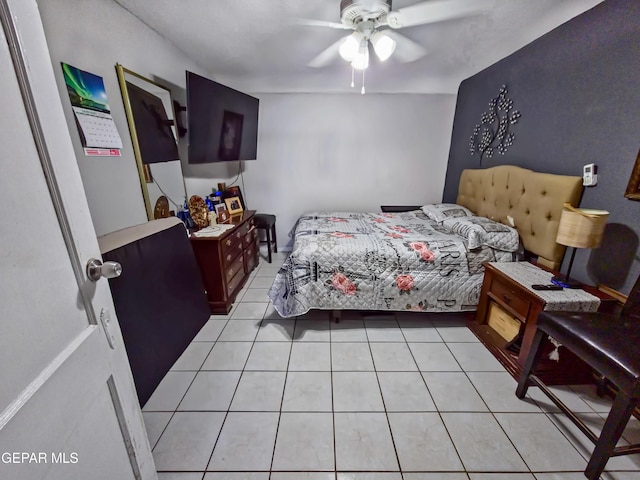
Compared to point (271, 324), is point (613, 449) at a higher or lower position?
higher

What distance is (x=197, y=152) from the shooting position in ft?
7.27

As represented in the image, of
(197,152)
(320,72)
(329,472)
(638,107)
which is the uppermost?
(320,72)

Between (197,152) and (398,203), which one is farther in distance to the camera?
(398,203)

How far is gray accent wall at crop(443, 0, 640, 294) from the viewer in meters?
1.50

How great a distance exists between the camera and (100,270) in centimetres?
77

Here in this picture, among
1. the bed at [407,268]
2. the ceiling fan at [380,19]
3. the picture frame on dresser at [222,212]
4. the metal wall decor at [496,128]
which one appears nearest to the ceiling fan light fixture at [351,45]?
the ceiling fan at [380,19]

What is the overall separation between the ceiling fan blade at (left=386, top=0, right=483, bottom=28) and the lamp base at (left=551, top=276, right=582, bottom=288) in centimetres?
182

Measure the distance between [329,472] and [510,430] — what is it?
0.97 m

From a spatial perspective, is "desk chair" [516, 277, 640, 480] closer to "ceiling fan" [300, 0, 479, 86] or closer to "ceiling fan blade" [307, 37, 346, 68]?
"ceiling fan" [300, 0, 479, 86]

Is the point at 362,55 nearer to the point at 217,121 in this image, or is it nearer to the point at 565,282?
the point at 217,121

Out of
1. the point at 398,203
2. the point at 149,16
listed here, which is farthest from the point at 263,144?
the point at 398,203

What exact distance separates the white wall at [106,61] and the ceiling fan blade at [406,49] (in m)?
1.82

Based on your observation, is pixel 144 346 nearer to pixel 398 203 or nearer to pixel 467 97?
pixel 398 203

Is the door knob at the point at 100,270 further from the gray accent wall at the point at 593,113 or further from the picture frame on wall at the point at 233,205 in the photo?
the gray accent wall at the point at 593,113
